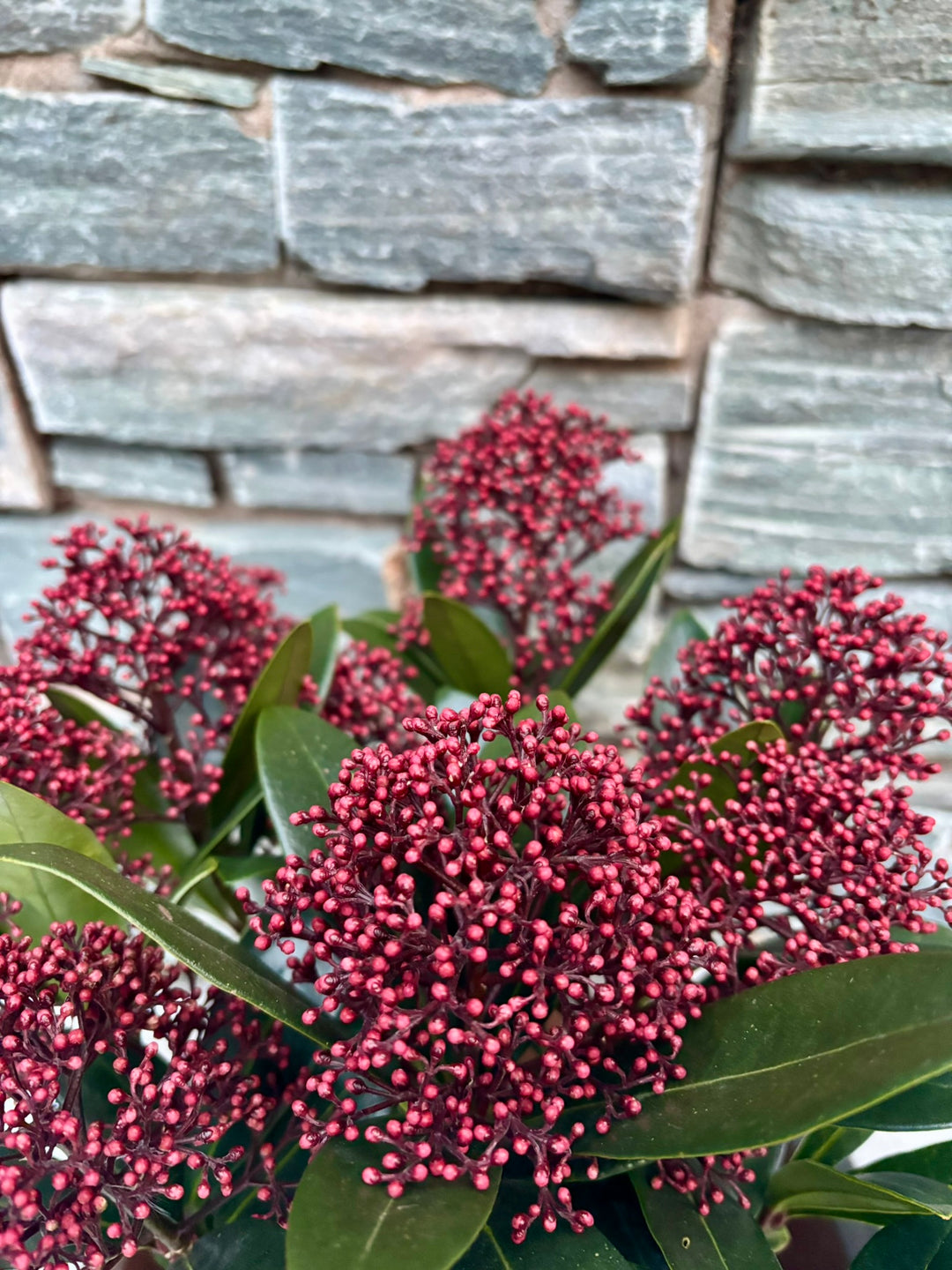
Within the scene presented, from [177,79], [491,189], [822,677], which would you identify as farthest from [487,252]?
[822,677]

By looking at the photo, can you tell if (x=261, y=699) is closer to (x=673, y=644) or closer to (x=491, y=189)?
(x=673, y=644)

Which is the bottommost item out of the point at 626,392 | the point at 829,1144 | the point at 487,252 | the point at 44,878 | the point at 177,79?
the point at 829,1144

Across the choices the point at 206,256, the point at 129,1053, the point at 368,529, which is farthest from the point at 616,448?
the point at 129,1053

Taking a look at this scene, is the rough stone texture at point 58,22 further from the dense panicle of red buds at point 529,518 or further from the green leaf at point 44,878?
the green leaf at point 44,878

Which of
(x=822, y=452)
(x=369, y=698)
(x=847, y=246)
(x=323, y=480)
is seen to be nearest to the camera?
(x=369, y=698)

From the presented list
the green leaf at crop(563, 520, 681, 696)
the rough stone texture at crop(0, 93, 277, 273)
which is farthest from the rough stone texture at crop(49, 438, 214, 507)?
the green leaf at crop(563, 520, 681, 696)

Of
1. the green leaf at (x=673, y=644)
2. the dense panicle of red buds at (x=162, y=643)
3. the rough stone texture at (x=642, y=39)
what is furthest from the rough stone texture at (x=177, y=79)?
the green leaf at (x=673, y=644)

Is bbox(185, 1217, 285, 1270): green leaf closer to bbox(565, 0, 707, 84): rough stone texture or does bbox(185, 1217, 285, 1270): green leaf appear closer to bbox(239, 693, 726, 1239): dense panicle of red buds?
bbox(239, 693, 726, 1239): dense panicle of red buds
